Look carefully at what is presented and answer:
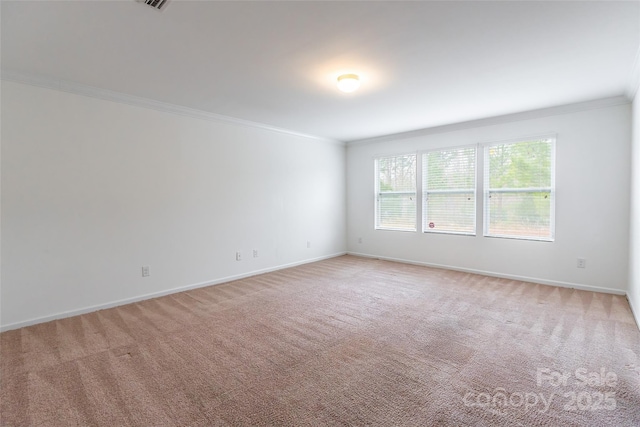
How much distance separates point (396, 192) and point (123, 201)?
4.60m

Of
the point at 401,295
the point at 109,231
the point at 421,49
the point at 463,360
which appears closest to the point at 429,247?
the point at 401,295

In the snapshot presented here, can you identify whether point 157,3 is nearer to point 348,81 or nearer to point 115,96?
point 348,81

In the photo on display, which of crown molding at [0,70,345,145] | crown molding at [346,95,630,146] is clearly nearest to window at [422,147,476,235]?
crown molding at [346,95,630,146]

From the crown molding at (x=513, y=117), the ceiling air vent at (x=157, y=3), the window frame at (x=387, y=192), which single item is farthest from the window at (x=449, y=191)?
the ceiling air vent at (x=157, y=3)

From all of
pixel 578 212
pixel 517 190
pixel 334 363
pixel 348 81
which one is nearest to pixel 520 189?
pixel 517 190

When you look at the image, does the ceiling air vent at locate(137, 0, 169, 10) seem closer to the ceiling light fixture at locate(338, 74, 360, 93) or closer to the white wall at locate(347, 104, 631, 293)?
the ceiling light fixture at locate(338, 74, 360, 93)

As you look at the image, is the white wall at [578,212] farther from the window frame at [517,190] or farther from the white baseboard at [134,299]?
the white baseboard at [134,299]

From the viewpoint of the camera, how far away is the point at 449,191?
5.32 metres

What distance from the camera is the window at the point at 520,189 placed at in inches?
172

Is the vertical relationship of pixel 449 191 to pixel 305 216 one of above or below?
above

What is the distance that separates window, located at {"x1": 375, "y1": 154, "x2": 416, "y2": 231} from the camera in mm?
5831

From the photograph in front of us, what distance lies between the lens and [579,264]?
13.6ft

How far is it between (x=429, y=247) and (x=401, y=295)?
1910 mm

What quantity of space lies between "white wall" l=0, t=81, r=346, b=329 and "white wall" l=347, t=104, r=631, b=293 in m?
3.41
